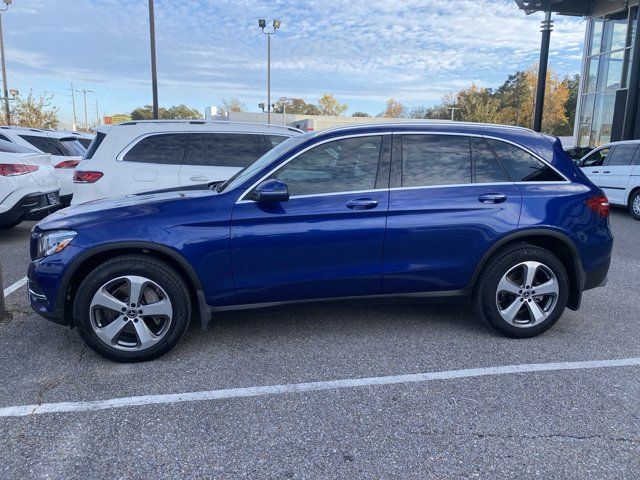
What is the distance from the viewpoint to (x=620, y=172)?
1102 cm

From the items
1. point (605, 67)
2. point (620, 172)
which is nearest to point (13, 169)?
point (620, 172)

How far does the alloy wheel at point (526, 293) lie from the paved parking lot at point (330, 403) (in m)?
0.20

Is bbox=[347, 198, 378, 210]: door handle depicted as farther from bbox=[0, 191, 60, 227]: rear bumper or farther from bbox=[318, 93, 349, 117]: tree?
bbox=[318, 93, 349, 117]: tree

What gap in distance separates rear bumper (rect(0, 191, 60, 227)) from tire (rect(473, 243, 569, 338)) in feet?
21.1

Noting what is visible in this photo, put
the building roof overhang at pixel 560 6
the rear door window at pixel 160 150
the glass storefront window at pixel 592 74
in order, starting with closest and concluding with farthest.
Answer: the rear door window at pixel 160 150 < the building roof overhang at pixel 560 6 < the glass storefront window at pixel 592 74

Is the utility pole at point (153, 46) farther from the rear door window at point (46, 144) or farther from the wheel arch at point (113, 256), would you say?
the wheel arch at point (113, 256)

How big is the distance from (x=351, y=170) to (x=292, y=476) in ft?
7.41

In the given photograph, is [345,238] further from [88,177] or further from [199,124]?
[88,177]

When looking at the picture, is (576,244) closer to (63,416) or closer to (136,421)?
(136,421)

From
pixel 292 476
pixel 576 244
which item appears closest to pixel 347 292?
pixel 292 476

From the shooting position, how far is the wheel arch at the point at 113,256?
3443mm

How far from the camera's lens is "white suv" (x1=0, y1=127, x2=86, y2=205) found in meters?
9.06

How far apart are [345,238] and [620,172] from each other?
9.90 m

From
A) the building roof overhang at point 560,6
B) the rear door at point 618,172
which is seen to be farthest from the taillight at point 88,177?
the building roof overhang at point 560,6
